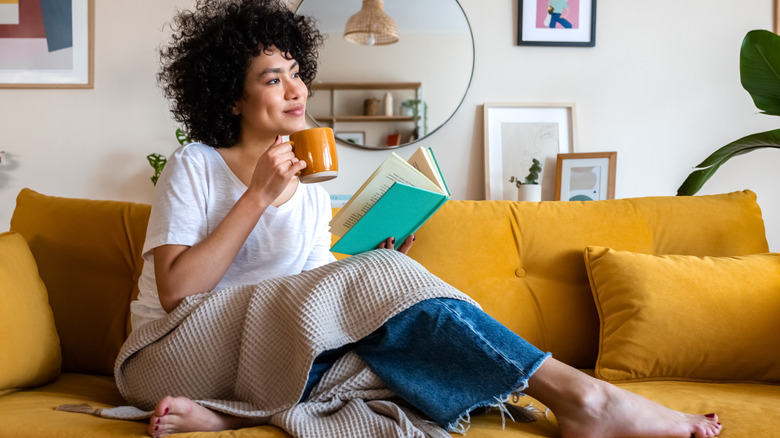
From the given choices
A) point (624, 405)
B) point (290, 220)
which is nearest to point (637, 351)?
point (624, 405)

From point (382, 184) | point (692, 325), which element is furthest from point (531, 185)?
point (382, 184)

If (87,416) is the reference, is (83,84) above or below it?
above

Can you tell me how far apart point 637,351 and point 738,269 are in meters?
0.34

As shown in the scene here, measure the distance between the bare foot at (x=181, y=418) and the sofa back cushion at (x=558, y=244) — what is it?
752 millimetres

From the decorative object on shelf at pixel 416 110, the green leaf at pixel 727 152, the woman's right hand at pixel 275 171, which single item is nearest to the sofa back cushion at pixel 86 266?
the woman's right hand at pixel 275 171

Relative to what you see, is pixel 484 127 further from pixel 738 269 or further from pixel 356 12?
pixel 738 269

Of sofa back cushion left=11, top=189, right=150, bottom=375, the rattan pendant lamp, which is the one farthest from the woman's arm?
the rattan pendant lamp

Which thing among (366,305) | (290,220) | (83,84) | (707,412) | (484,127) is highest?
(83,84)

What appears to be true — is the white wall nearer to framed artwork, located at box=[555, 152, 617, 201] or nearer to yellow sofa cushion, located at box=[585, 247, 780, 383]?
framed artwork, located at box=[555, 152, 617, 201]

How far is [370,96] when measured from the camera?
7.45ft

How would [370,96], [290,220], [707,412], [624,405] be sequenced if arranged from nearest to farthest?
1. [624,405]
2. [707,412]
3. [290,220]
4. [370,96]

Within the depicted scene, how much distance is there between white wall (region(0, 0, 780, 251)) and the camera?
2.30m

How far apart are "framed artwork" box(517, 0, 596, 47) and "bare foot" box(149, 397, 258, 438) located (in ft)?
5.84

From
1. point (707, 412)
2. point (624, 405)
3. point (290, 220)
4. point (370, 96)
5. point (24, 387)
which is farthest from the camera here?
point (370, 96)
